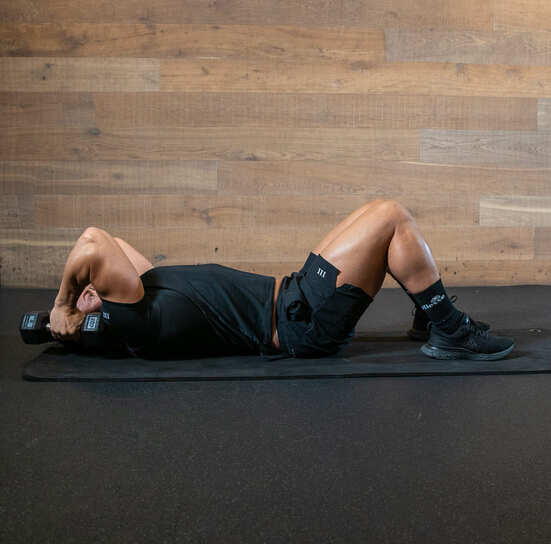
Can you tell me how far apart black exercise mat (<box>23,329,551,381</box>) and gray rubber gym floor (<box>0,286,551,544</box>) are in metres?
0.04

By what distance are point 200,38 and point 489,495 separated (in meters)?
3.00

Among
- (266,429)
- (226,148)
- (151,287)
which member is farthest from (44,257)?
(266,429)

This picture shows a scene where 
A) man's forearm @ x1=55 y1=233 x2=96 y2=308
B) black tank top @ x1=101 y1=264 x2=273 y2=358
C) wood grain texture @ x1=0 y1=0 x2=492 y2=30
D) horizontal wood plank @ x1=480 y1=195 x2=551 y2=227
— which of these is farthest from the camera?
horizontal wood plank @ x1=480 y1=195 x2=551 y2=227

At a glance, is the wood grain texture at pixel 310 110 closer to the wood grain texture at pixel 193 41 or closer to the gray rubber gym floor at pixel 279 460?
the wood grain texture at pixel 193 41

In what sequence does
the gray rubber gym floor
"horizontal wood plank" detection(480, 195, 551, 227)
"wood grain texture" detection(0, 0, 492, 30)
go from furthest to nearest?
"horizontal wood plank" detection(480, 195, 551, 227) → "wood grain texture" detection(0, 0, 492, 30) → the gray rubber gym floor

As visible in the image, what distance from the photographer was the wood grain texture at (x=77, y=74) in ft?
10.7

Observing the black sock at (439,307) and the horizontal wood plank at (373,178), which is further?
the horizontal wood plank at (373,178)

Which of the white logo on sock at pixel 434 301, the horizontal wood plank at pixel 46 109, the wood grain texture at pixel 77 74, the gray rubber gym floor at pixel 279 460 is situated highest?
the wood grain texture at pixel 77 74

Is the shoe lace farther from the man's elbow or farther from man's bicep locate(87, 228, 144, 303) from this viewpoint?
the man's elbow

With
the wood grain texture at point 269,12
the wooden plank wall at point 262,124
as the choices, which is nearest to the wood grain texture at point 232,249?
the wooden plank wall at point 262,124

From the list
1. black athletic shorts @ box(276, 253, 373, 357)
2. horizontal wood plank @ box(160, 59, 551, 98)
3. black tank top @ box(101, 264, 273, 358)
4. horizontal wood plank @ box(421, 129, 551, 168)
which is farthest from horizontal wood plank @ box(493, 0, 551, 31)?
black tank top @ box(101, 264, 273, 358)

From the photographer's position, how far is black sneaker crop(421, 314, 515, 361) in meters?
1.84

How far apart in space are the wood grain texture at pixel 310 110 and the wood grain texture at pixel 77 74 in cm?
7

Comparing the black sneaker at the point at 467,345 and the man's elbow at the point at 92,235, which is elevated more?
the man's elbow at the point at 92,235
